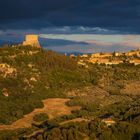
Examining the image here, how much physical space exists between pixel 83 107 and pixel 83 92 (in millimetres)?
16357

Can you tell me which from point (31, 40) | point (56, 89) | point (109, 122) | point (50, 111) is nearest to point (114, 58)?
point (31, 40)

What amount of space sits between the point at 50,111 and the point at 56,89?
16016 millimetres

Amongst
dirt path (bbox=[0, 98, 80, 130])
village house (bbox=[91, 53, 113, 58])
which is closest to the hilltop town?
dirt path (bbox=[0, 98, 80, 130])

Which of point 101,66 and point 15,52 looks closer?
point 15,52

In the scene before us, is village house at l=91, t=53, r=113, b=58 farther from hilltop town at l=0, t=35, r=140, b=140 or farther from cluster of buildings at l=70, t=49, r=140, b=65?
hilltop town at l=0, t=35, r=140, b=140

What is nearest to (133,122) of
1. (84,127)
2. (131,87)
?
(84,127)

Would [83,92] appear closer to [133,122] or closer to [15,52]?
[15,52]

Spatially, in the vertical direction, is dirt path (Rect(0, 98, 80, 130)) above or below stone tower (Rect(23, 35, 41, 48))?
below

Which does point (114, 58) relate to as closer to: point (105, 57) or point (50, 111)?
point (105, 57)

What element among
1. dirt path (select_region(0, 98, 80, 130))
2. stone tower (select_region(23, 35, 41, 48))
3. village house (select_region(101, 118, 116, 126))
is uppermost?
stone tower (select_region(23, 35, 41, 48))

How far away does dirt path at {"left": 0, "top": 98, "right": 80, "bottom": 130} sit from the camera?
210ft

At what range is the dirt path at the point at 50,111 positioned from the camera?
6414 centimetres

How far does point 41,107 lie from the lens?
72.4m

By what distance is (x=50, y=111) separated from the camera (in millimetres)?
70000
